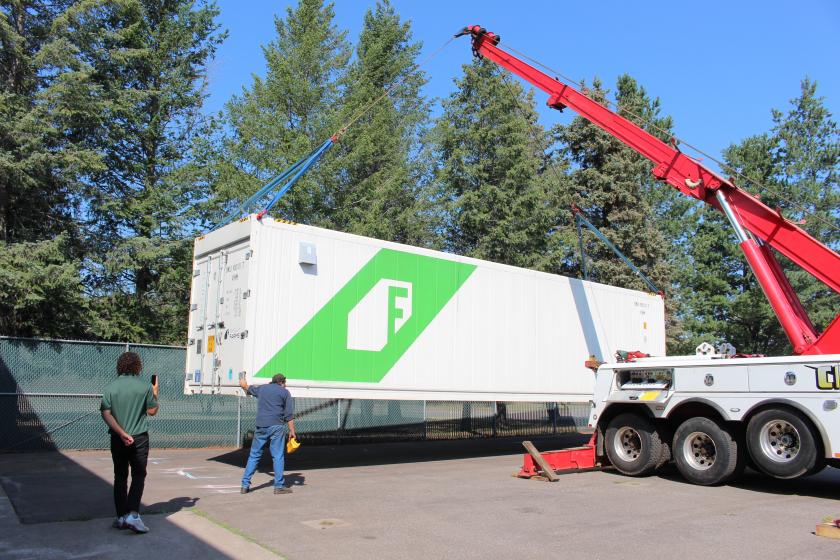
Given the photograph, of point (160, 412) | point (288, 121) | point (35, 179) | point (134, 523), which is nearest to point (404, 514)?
point (134, 523)

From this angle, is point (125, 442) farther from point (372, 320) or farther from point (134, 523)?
point (372, 320)

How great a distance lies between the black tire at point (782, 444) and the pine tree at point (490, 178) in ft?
49.9

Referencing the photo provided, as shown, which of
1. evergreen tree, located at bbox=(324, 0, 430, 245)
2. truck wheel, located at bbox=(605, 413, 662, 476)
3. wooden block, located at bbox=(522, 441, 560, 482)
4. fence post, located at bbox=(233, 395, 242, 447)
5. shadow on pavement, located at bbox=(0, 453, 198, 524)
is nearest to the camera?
shadow on pavement, located at bbox=(0, 453, 198, 524)

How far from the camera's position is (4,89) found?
15.9 meters

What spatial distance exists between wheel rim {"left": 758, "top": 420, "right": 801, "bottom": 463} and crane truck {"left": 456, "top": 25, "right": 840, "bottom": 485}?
0.05ft

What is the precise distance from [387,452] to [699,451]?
715 centimetres

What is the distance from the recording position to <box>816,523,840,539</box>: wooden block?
667 cm

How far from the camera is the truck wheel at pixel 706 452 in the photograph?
978 centimetres

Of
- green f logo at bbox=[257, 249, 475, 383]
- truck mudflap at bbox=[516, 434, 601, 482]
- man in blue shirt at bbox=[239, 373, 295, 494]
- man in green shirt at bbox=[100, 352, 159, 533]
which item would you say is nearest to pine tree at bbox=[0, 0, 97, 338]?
Answer: green f logo at bbox=[257, 249, 475, 383]

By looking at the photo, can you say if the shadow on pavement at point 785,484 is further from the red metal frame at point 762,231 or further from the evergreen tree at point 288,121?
the evergreen tree at point 288,121

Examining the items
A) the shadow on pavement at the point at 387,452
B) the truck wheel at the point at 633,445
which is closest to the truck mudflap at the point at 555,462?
the truck wheel at the point at 633,445

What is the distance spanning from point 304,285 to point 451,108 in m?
17.9

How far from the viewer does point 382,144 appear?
24.0 metres

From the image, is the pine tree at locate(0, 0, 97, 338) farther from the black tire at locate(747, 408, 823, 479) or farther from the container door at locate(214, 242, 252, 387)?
the black tire at locate(747, 408, 823, 479)
